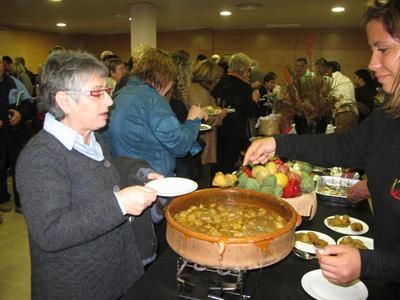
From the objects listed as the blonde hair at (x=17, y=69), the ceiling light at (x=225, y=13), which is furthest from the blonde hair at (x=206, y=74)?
the ceiling light at (x=225, y=13)

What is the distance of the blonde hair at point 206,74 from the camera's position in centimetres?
354

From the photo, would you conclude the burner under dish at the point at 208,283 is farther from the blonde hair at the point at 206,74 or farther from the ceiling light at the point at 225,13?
the ceiling light at the point at 225,13

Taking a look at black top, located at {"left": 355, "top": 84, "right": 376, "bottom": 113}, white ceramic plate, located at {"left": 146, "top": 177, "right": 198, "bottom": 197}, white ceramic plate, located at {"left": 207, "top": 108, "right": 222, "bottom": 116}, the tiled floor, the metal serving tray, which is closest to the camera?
white ceramic plate, located at {"left": 146, "top": 177, "right": 198, "bottom": 197}

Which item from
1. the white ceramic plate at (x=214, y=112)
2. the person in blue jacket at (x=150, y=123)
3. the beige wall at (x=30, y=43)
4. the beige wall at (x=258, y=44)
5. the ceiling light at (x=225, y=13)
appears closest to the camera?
the person in blue jacket at (x=150, y=123)

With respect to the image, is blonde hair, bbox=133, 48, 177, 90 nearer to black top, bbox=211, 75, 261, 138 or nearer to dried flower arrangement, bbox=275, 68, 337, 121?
dried flower arrangement, bbox=275, 68, 337, 121

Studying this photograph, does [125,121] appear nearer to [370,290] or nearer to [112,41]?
[370,290]

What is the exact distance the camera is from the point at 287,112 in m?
2.30

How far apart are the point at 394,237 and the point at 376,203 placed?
110mm

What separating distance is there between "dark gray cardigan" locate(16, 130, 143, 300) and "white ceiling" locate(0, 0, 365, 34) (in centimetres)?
499

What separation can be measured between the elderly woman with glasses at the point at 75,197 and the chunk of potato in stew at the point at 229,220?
0.15 meters

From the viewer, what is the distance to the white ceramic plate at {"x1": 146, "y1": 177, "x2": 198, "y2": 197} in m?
1.14

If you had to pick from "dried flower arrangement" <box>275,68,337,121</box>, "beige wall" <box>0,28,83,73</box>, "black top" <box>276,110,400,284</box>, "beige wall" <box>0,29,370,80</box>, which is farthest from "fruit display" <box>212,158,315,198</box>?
"beige wall" <box>0,28,83,73</box>

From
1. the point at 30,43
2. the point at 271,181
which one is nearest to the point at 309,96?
the point at 271,181

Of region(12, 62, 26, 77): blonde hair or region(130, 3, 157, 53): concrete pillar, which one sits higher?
region(130, 3, 157, 53): concrete pillar
